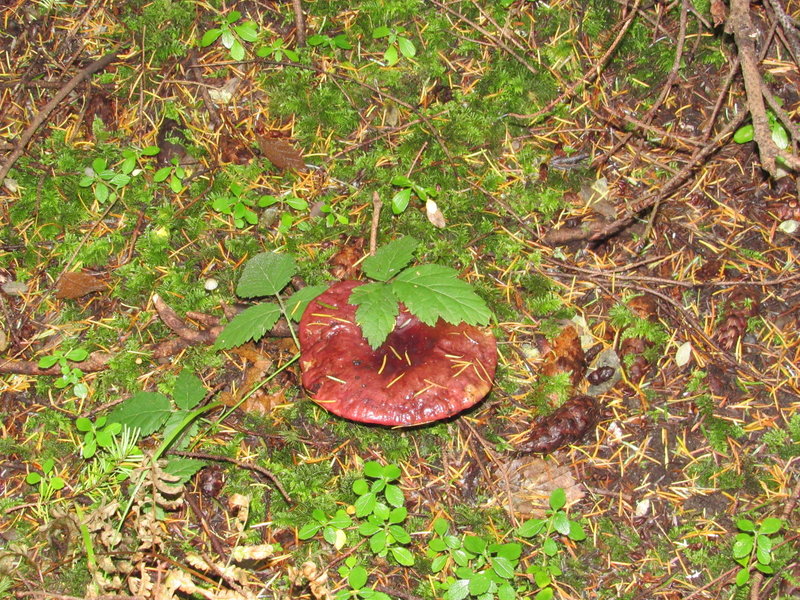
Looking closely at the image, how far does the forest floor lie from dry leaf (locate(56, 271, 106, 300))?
0.02 meters

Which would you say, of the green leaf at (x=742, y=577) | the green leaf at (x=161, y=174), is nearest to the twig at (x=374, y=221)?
the green leaf at (x=161, y=174)

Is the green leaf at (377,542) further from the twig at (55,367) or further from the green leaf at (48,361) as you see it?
the green leaf at (48,361)

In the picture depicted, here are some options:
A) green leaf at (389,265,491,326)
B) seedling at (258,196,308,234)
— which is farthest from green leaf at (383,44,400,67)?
green leaf at (389,265,491,326)

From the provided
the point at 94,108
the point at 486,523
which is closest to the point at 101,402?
the point at 94,108

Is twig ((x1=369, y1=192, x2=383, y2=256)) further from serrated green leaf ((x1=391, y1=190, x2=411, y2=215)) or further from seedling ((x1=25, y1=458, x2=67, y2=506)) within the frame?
seedling ((x1=25, y1=458, x2=67, y2=506))

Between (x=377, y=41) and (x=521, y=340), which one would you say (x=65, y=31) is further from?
(x=521, y=340)

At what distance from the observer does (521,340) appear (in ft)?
11.7

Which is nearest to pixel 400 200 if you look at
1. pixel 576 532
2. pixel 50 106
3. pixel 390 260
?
pixel 390 260

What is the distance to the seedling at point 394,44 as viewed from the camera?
3.90m

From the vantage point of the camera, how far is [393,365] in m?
3.00

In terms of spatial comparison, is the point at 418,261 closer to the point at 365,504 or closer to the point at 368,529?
the point at 365,504

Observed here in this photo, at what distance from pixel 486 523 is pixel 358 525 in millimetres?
634

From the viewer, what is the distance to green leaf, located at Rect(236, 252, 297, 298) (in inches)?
133

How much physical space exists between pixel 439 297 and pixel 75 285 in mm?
2127
